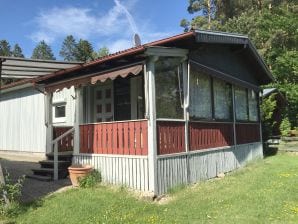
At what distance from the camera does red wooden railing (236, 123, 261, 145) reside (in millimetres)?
15123

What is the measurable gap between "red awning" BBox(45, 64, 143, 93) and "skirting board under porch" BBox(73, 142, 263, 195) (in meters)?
2.01

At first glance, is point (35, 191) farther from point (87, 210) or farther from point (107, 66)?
point (107, 66)

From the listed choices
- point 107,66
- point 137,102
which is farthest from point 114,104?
point 107,66

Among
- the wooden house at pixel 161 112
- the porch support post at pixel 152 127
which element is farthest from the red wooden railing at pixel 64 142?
the porch support post at pixel 152 127

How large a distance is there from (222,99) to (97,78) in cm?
518

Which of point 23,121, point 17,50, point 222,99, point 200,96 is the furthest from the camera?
point 17,50

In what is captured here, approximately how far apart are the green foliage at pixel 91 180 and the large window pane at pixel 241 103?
6.66 m

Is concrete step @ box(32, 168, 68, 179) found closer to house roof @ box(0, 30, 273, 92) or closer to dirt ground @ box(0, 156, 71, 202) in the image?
dirt ground @ box(0, 156, 71, 202)

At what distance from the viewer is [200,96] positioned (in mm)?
12125

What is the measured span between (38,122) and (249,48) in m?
9.40

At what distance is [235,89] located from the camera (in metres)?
15.3

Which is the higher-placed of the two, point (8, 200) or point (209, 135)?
point (209, 135)

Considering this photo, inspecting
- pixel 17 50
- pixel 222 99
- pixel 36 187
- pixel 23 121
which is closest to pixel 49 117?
pixel 36 187

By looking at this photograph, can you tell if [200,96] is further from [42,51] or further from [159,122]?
[42,51]
